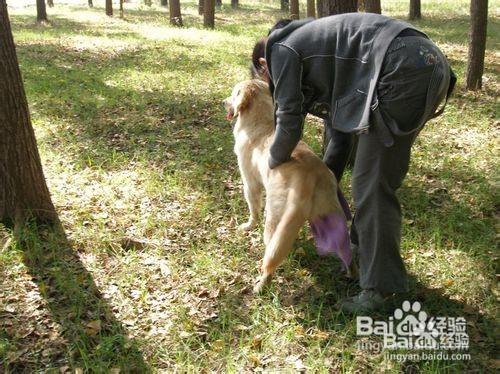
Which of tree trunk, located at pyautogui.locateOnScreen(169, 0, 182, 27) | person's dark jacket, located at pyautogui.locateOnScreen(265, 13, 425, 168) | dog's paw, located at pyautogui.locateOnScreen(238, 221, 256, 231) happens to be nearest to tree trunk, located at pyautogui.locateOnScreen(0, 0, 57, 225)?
dog's paw, located at pyautogui.locateOnScreen(238, 221, 256, 231)

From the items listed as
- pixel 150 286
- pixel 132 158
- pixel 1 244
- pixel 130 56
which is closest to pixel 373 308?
pixel 150 286

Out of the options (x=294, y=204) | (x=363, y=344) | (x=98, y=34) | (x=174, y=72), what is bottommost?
(x=363, y=344)

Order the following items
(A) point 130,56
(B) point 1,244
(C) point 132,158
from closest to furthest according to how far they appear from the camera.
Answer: (B) point 1,244 < (C) point 132,158 < (A) point 130,56

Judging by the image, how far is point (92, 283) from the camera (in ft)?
12.1

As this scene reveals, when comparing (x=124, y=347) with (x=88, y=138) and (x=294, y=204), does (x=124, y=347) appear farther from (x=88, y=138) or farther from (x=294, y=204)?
(x=88, y=138)

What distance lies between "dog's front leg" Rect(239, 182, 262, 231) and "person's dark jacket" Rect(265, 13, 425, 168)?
3.89 feet

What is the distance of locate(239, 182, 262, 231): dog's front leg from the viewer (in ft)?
14.1

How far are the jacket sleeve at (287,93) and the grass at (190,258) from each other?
1314mm

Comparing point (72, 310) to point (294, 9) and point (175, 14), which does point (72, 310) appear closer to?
point (294, 9)

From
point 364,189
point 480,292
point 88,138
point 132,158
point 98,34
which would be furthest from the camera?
point 98,34

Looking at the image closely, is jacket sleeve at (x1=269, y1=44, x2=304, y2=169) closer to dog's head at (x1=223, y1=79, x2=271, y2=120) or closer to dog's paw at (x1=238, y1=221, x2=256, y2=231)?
dog's head at (x1=223, y1=79, x2=271, y2=120)

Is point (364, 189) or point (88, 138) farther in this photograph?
point (88, 138)

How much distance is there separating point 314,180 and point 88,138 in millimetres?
4297

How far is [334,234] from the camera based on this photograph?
11.2 feet
